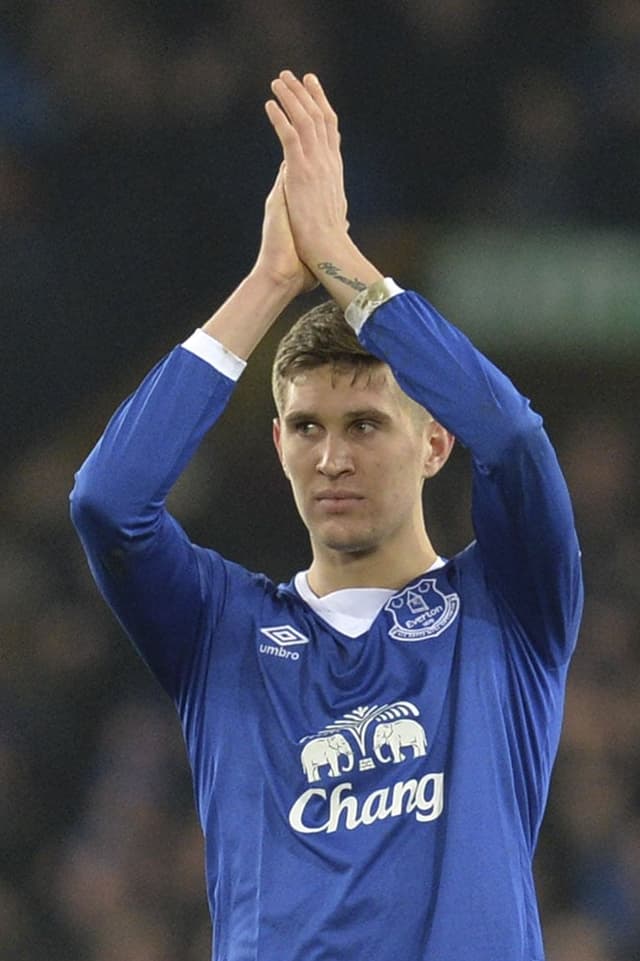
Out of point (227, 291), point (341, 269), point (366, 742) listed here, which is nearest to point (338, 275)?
point (341, 269)

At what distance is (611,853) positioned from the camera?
5363 mm

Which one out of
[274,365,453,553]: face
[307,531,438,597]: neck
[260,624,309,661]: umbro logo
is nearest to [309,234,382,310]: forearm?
[274,365,453,553]: face

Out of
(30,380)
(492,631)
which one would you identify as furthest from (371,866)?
(30,380)

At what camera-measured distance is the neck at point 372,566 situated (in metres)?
2.51

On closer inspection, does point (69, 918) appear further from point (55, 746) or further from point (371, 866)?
point (371, 866)

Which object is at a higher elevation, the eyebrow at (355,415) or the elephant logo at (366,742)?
the eyebrow at (355,415)

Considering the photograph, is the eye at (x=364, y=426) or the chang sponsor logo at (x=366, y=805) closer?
the chang sponsor logo at (x=366, y=805)

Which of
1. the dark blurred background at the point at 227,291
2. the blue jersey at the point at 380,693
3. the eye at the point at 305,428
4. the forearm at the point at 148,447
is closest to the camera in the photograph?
the blue jersey at the point at 380,693

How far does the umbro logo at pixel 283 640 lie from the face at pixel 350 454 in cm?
13

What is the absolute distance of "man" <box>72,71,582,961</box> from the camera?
2227 millimetres

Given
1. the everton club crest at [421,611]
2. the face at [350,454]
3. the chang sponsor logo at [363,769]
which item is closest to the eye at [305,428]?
the face at [350,454]

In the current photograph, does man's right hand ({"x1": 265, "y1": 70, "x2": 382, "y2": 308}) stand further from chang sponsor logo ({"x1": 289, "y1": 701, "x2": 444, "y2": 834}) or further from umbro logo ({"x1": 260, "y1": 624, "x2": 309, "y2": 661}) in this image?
chang sponsor logo ({"x1": 289, "y1": 701, "x2": 444, "y2": 834})

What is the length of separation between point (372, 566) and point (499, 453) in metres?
0.33

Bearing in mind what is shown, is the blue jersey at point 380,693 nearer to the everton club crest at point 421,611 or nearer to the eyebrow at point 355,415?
the everton club crest at point 421,611
